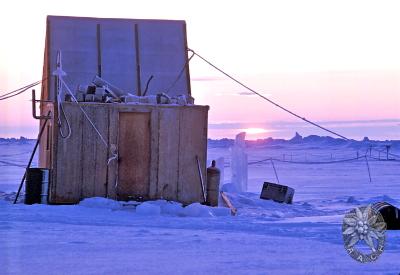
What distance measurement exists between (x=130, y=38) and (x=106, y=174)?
4.73 m

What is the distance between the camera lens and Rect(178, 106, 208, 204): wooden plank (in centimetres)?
1683

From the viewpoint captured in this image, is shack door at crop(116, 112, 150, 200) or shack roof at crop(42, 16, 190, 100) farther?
shack roof at crop(42, 16, 190, 100)

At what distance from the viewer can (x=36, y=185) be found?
1619 centimetres

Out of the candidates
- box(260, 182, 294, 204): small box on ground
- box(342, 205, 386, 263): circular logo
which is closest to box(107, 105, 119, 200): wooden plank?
box(260, 182, 294, 204): small box on ground

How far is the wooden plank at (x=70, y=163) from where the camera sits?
16.3 metres

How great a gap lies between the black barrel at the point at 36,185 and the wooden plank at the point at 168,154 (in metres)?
2.62

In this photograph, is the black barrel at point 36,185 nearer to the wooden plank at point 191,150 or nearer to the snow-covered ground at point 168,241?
the snow-covered ground at point 168,241

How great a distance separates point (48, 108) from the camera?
18.3 m

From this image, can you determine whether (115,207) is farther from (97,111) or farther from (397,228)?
(397,228)

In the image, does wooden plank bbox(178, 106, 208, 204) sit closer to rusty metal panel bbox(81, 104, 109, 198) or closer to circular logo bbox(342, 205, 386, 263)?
rusty metal panel bbox(81, 104, 109, 198)

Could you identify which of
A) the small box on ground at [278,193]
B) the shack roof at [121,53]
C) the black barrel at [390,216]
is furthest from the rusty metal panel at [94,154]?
the black barrel at [390,216]

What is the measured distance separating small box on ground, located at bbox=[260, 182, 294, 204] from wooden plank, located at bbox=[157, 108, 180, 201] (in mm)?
4394

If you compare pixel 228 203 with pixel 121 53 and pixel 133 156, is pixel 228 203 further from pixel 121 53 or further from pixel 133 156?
pixel 121 53

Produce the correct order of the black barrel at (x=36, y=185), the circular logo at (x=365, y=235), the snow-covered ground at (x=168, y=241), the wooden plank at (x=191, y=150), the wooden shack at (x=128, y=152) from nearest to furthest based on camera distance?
the snow-covered ground at (x=168, y=241) → the circular logo at (x=365, y=235) → the black barrel at (x=36, y=185) → the wooden shack at (x=128, y=152) → the wooden plank at (x=191, y=150)
